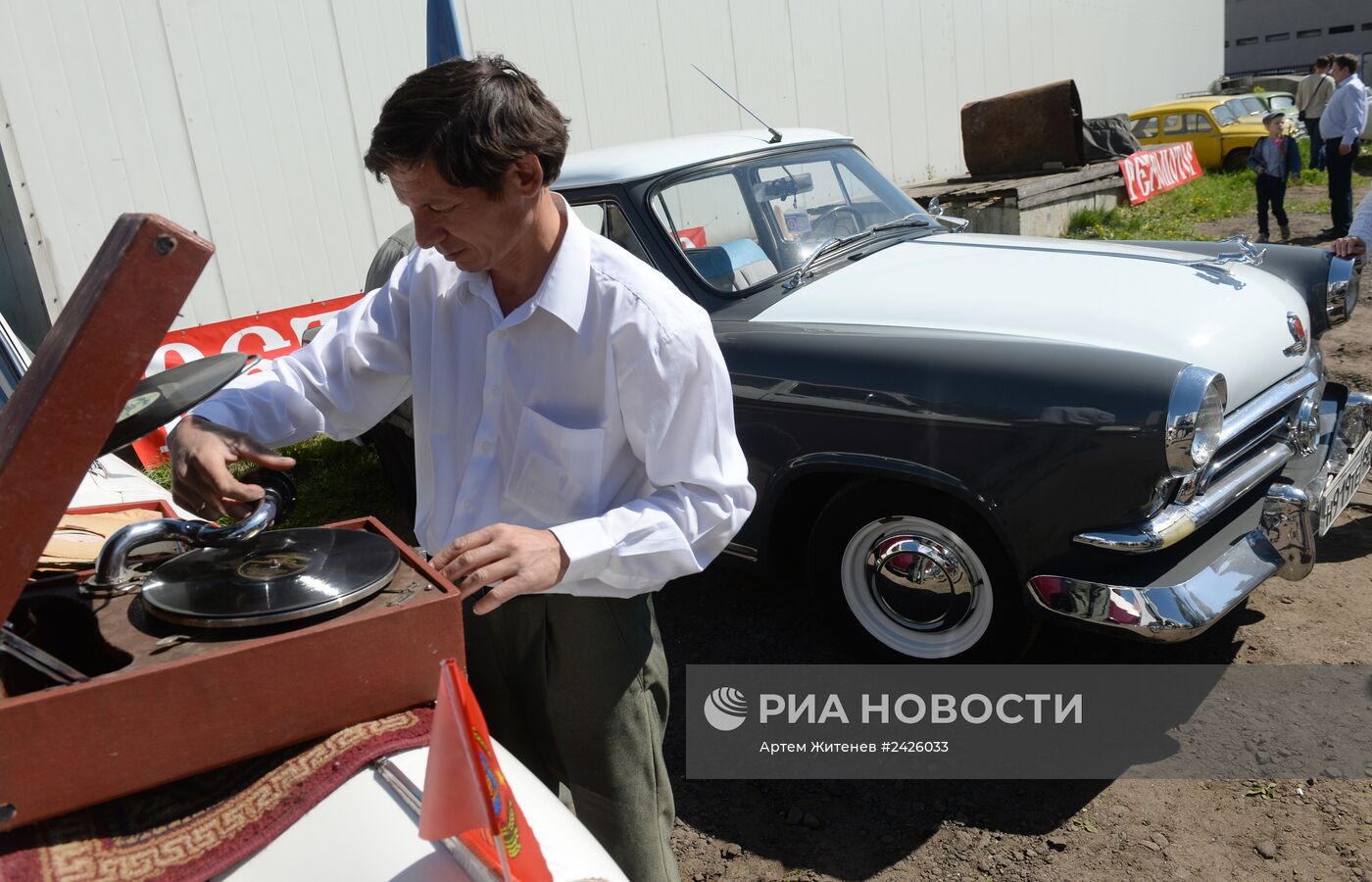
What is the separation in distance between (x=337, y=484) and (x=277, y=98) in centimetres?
307

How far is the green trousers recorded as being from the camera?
1.68 meters

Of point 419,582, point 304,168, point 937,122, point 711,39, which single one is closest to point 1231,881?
point 419,582

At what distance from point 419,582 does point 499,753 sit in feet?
0.92

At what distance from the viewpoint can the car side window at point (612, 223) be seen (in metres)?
3.85

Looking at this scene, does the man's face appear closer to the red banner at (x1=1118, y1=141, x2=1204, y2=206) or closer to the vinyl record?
the vinyl record

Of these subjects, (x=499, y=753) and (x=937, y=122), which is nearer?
(x=499, y=753)

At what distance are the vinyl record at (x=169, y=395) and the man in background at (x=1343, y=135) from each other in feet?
37.7

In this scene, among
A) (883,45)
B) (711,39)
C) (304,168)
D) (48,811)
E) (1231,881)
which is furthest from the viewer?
(883,45)

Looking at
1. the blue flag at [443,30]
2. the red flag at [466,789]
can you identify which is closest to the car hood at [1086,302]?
the blue flag at [443,30]

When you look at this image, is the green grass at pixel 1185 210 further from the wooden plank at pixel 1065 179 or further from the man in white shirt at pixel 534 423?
the man in white shirt at pixel 534 423

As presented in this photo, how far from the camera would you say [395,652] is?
3.82 ft

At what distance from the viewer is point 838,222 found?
418 centimetres

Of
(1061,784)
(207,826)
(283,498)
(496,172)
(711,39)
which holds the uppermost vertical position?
(711,39)

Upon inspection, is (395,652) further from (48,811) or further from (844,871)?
(844,871)
